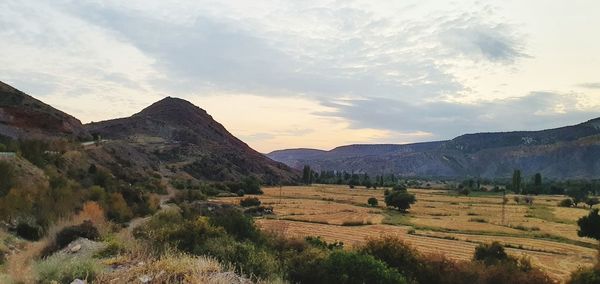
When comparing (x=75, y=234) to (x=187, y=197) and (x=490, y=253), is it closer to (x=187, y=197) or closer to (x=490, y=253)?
(x=490, y=253)

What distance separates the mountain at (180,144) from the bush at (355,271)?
59.1 m

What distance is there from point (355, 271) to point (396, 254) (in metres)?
6.14

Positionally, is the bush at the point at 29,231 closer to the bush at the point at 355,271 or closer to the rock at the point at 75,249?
the rock at the point at 75,249

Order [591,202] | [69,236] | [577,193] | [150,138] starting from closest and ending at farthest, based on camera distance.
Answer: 1. [69,236]
2. [591,202]
3. [577,193]
4. [150,138]

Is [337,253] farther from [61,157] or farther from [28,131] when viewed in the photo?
[28,131]

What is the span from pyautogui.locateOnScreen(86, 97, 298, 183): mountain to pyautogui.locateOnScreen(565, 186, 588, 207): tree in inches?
2972

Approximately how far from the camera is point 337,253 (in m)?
16.5

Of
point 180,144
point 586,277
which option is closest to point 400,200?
point 586,277

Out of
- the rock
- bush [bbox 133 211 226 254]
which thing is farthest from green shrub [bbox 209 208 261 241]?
the rock

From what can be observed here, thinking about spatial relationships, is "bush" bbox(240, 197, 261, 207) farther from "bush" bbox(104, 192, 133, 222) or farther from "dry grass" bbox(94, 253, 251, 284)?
"dry grass" bbox(94, 253, 251, 284)

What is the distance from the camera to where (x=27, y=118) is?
64438mm

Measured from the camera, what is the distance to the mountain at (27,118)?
58.8 meters

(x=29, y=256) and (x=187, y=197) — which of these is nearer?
(x=29, y=256)

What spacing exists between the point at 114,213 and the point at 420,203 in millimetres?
77856
